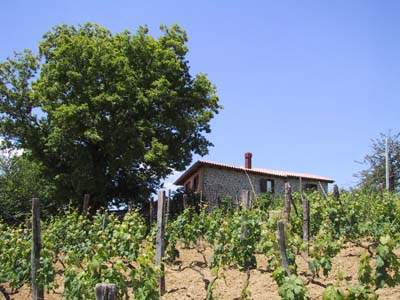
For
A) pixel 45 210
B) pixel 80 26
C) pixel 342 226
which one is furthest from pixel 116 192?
pixel 342 226

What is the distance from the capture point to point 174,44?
25.8m

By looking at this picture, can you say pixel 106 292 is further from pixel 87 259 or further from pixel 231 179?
pixel 231 179

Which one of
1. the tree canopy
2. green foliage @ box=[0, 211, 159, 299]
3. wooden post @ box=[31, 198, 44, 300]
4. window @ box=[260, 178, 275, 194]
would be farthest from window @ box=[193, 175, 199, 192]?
wooden post @ box=[31, 198, 44, 300]

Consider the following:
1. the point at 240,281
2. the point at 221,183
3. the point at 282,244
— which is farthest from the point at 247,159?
the point at 282,244

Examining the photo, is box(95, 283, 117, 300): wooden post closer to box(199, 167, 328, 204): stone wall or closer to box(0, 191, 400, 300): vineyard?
box(0, 191, 400, 300): vineyard

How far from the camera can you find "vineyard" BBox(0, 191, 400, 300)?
7.20 metres

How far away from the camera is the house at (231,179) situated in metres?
31.8

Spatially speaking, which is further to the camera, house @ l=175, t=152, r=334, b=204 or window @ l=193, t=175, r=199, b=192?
window @ l=193, t=175, r=199, b=192

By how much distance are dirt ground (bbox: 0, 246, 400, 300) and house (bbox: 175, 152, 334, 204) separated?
18777 millimetres

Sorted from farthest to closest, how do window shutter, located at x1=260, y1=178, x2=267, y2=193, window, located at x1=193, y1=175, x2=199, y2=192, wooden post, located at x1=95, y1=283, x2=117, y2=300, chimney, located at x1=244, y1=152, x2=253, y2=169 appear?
chimney, located at x1=244, y1=152, x2=253, y2=169 → window shutter, located at x1=260, y1=178, x2=267, y2=193 → window, located at x1=193, y1=175, x2=199, y2=192 → wooden post, located at x1=95, y1=283, x2=117, y2=300

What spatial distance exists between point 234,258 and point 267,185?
23925 mm

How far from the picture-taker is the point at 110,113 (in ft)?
77.2

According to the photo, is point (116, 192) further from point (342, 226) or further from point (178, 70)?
point (342, 226)

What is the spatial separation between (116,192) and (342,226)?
13.6 meters
